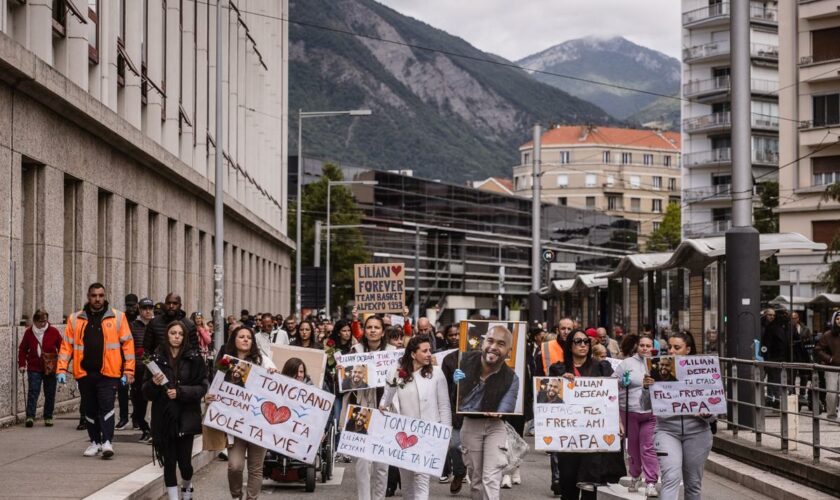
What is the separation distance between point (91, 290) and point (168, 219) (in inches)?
728

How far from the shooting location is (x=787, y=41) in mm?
59375

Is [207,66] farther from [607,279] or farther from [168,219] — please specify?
[607,279]

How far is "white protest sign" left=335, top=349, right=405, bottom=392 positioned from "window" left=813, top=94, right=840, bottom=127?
48890mm

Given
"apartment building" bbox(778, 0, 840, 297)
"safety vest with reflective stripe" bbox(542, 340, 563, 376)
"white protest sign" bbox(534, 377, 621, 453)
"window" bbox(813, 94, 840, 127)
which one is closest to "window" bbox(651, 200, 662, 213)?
"apartment building" bbox(778, 0, 840, 297)

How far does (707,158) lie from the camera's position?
292ft

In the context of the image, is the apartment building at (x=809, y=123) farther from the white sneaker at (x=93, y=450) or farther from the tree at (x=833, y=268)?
the white sneaker at (x=93, y=450)

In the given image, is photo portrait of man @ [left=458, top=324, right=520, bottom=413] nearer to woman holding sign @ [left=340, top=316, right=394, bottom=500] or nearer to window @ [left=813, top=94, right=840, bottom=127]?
woman holding sign @ [left=340, top=316, right=394, bottom=500]

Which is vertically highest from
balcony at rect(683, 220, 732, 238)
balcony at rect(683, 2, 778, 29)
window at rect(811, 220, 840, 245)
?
balcony at rect(683, 2, 778, 29)

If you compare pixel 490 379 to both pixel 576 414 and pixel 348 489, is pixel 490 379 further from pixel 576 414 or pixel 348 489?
pixel 348 489

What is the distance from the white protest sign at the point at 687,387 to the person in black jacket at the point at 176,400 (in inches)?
155

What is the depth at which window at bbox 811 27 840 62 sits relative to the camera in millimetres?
57969

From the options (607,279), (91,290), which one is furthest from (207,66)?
(91,290)

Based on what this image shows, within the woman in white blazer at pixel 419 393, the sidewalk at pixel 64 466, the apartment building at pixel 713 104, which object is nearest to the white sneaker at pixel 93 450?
the sidewalk at pixel 64 466

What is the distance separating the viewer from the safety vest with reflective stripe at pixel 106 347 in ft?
49.1
